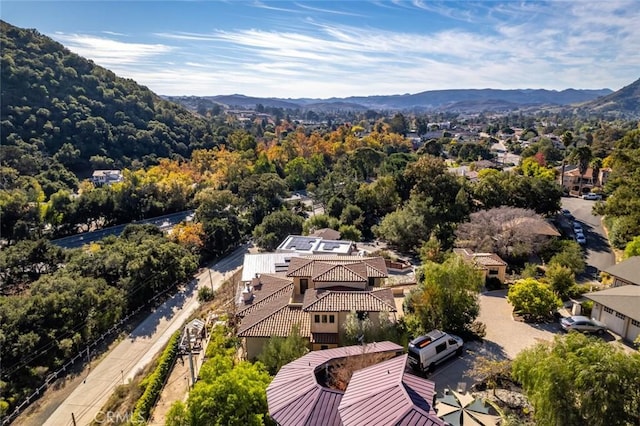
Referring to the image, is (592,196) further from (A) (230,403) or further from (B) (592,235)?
(A) (230,403)

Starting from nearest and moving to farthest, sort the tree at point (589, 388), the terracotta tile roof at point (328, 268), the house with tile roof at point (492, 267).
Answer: the tree at point (589, 388), the terracotta tile roof at point (328, 268), the house with tile roof at point (492, 267)

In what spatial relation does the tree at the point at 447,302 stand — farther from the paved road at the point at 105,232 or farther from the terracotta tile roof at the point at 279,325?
the paved road at the point at 105,232

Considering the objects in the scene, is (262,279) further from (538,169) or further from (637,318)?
(538,169)

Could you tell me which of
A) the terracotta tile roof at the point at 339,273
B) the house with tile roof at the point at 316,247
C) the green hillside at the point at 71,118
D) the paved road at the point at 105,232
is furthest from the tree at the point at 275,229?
the green hillside at the point at 71,118

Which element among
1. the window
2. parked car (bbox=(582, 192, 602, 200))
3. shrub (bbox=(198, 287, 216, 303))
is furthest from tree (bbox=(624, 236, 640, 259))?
shrub (bbox=(198, 287, 216, 303))

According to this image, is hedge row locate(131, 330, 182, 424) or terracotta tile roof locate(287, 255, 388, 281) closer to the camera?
hedge row locate(131, 330, 182, 424)

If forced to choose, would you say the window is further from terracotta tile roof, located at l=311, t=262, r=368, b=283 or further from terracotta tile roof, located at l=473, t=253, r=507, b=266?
terracotta tile roof, located at l=473, t=253, r=507, b=266
